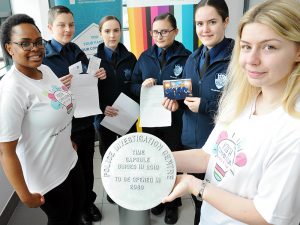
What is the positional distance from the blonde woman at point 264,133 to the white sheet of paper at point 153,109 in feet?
3.34

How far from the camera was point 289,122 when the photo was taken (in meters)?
0.76

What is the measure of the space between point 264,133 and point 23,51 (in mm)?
1108

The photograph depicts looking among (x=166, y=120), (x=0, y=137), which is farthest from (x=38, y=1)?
(x=0, y=137)

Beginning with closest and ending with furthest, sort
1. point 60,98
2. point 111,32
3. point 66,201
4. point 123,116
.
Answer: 1. point 60,98
2. point 66,201
3. point 111,32
4. point 123,116

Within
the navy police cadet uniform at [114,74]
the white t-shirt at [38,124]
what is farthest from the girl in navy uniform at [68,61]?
the white t-shirt at [38,124]

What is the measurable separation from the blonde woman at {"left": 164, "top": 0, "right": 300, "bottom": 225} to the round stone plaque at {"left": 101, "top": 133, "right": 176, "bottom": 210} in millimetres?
84

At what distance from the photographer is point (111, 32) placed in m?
2.08

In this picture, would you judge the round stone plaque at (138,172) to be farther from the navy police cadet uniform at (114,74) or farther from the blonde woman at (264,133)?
the navy police cadet uniform at (114,74)

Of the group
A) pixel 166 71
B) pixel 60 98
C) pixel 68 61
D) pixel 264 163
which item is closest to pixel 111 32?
pixel 68 61

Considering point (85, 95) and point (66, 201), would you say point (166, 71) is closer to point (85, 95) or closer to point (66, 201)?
point (85, 95)

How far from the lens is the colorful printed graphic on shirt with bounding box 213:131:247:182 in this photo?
90 cm

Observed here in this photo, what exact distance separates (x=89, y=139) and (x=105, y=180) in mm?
1085

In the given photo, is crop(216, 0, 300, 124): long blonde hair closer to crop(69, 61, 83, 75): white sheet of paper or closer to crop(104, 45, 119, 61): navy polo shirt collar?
crop(69, 61, 83, 75): white sheet of paper

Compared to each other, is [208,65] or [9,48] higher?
[9,48]
